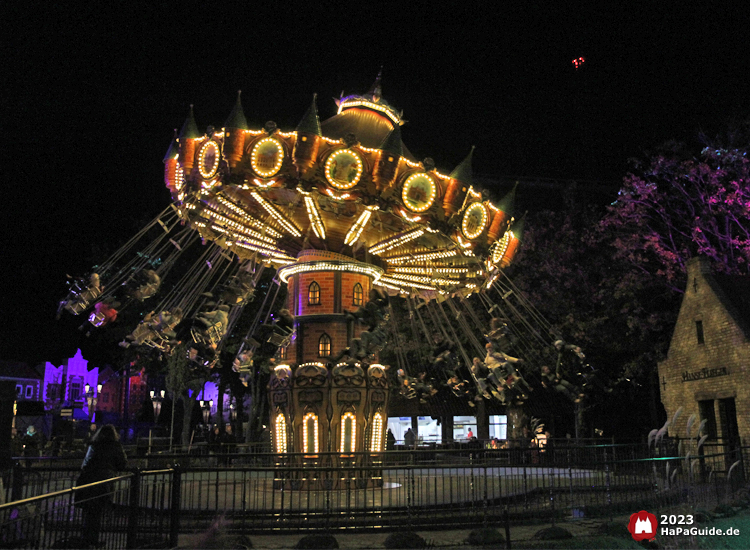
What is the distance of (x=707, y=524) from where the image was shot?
8594mm

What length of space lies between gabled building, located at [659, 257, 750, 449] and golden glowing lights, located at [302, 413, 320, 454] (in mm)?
10301

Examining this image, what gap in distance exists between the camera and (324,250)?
13.5 metres

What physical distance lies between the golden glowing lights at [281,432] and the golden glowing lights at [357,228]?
12.8 ft

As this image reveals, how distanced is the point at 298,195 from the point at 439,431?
27.1 m

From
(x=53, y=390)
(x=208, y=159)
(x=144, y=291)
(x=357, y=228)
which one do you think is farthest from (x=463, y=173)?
(x=53, y=390)

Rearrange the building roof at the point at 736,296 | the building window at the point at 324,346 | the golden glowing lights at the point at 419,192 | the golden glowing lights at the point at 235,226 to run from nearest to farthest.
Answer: the golden glowing lights at the point at 419,192 → the golden glowing lights at the point at 235,226 → the building window at the point at 324,346 → the building roof at the point at 736,296

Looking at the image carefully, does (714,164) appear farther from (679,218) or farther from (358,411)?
(358,411)

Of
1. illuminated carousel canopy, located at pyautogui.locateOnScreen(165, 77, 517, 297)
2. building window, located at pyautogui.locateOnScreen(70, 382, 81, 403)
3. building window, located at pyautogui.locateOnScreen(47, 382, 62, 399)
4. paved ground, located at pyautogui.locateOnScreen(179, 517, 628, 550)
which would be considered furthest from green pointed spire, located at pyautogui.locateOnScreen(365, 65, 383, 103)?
building window, located at pyautogui.locateOnScreen(70, 382, 81, 403)

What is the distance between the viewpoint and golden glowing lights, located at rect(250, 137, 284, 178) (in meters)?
10.4

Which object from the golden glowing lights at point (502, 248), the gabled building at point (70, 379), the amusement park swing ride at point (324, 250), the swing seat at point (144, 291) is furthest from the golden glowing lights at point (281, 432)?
the gabled building at point (70, 379)

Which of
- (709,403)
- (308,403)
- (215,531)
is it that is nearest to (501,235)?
(308,403)

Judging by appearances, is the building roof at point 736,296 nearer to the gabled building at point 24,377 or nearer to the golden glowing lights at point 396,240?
the golden glowing lights at point 396,240

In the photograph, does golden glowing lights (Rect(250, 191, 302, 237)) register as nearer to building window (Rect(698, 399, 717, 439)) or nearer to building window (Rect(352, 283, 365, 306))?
building window (Rect(352, 283, 365, 306))

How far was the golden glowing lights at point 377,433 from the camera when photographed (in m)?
12.7
